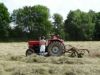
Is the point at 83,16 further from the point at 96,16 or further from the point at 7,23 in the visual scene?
the point at 7,23

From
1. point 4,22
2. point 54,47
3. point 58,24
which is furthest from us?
point 58,24

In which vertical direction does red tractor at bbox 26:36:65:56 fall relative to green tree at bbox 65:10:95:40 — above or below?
below

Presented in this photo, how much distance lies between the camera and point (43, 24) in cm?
8181

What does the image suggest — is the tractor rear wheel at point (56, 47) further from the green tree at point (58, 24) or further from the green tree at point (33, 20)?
the green tree at point (58, 24)

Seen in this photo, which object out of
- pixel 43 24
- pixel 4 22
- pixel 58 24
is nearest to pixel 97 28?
pixel 58 24

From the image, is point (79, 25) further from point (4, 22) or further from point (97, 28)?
point (4, 22)

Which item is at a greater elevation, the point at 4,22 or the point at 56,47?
the point at 4,22

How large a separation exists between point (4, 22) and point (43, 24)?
830cm

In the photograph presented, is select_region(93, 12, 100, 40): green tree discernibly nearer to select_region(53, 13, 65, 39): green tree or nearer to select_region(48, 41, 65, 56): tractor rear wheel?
select_region(53, 13, 65, 39): green tree

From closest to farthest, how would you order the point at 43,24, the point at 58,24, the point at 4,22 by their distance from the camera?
the point at 4,22 → the point at 43,24 → the point at 58,24

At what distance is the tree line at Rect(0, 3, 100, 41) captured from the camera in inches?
2950

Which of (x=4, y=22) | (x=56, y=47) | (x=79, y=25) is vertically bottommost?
(x=56, y=47)

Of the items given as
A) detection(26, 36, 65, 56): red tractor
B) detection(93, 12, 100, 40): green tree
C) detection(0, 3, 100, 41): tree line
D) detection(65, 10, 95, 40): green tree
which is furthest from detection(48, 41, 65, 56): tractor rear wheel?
detection(65, 10, 95, 40): green tree

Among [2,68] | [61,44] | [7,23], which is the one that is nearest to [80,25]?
[7,23]
